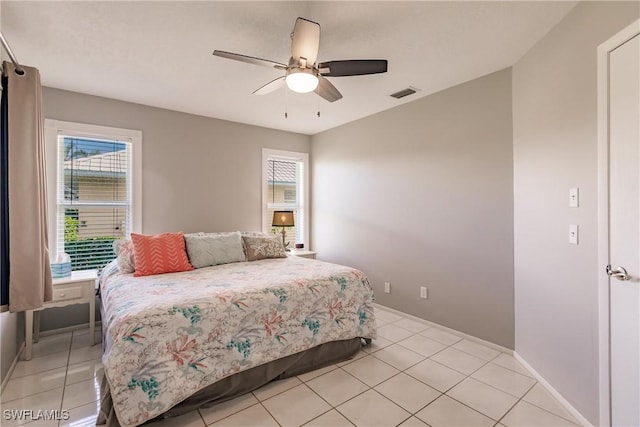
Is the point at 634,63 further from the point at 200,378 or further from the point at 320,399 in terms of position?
the point at 200,378

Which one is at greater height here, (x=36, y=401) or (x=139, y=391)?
(x=139, y=391)

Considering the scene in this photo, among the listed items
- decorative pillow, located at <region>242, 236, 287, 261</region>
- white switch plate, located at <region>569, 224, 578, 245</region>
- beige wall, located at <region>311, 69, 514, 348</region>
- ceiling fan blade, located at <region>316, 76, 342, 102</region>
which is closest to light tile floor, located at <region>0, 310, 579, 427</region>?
beige wall, located at <region>311, 69, 514, 348</region>

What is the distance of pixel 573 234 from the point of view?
1.88 metres

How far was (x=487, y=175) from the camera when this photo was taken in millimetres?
2797

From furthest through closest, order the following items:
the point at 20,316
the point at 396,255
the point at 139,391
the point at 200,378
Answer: the point at 396,255 → the point at 20,316 → the point at 200,378 → the point at 139,391

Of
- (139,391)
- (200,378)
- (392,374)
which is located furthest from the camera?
(392,374)

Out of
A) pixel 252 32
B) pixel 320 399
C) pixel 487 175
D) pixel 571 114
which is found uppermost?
pixel 252 32

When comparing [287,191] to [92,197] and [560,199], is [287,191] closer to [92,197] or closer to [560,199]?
[92,197]

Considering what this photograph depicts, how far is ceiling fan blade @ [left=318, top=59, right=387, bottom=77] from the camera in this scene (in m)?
1.96

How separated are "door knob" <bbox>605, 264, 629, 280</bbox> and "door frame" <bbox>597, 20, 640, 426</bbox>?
0.04m

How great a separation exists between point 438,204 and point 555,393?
1777 mm

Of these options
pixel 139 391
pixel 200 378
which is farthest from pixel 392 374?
pixel 139 391

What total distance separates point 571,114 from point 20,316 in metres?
4.55

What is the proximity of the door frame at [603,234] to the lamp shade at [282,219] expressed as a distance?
3.25 meters
